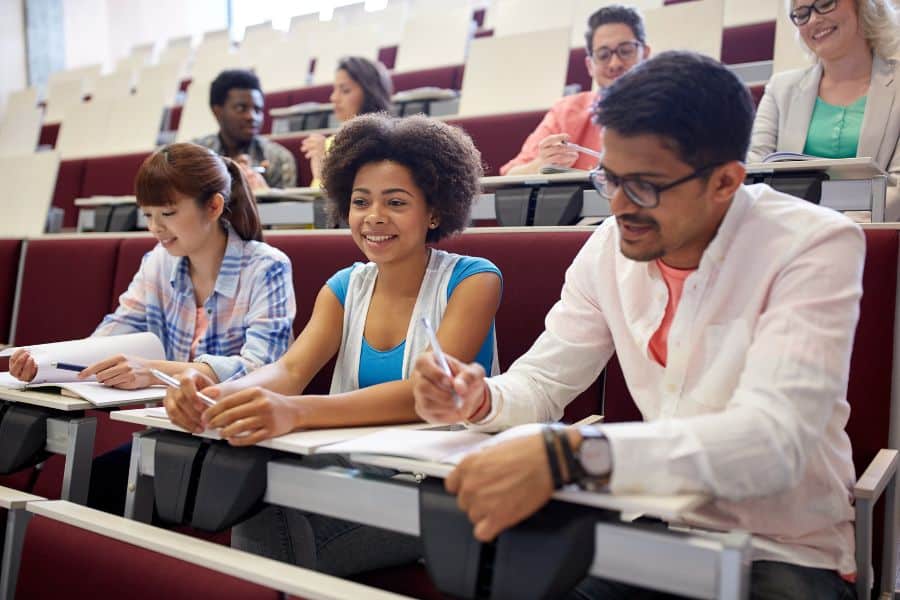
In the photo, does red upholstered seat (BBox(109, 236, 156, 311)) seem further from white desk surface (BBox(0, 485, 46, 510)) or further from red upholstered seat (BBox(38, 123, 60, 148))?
red upholstered seat (BBox(38, 123, 60, 148))

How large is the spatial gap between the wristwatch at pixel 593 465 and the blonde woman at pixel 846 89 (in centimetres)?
85

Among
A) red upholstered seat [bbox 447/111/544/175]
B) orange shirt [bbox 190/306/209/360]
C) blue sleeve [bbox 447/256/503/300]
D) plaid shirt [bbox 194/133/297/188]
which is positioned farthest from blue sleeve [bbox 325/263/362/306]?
plaid shirt [bbox 194/133/297/188]

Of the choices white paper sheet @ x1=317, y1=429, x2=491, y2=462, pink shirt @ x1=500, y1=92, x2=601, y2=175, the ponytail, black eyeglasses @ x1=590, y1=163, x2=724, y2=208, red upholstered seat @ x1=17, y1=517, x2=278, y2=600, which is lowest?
red upholstered seat @ x1=17, y1=517, x2=278, y2=600

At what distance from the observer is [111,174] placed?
2453 mm

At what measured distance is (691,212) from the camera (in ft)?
1.81

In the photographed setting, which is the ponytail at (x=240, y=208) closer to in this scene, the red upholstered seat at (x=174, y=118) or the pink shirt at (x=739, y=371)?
the pink shirt at (x=739, y=371)

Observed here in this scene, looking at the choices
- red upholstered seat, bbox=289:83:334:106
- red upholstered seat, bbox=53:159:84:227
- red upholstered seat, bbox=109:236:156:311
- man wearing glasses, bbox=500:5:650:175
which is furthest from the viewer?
red upholstered seat, bbox=289:83:334:106

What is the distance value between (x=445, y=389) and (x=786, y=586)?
0.26m

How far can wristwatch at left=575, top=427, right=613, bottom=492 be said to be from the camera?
450 mm

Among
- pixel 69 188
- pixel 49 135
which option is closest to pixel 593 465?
pixel 69 188

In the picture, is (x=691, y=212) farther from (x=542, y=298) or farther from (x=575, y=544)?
(x=542, y=298)

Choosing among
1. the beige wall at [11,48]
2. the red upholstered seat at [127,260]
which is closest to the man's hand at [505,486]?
the red upholstered seat at [127,260]

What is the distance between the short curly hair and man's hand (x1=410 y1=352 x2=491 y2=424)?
0.32 meters

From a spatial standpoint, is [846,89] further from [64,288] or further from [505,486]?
[64,288]
